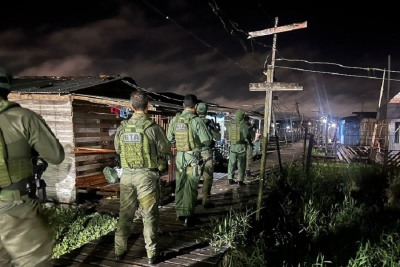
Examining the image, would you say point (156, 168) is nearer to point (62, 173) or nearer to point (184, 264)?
point (184, 264)

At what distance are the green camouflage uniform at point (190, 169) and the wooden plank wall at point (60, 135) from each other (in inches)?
179

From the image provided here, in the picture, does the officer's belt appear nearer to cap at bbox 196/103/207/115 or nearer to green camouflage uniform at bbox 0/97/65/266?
green camouflage uniform at bbox 0/97/65/266

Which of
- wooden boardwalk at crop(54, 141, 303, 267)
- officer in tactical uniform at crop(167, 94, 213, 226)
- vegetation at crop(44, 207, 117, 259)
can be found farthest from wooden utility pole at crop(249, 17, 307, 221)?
vegetation at crop(44, 207, 117, 259)

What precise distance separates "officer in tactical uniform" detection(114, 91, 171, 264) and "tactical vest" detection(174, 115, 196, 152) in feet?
5.08

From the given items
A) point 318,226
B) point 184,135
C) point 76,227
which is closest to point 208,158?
point 184,135

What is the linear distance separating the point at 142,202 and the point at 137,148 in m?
0.70

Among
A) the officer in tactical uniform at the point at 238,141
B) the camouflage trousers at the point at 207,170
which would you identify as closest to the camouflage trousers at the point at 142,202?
the camouflage trousers at the point at 207,170

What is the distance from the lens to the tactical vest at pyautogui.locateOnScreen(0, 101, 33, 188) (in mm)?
2451

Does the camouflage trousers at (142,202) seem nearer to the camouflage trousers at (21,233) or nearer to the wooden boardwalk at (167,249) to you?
the wooden boardwalk at (167,249)

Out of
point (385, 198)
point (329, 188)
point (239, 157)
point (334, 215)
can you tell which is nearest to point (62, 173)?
point (239, 157)

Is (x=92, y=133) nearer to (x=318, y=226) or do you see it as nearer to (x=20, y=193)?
(x=318, y=226)

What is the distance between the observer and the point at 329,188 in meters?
9.82

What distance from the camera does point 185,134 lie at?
18.1 feet

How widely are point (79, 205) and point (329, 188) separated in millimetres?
7927
